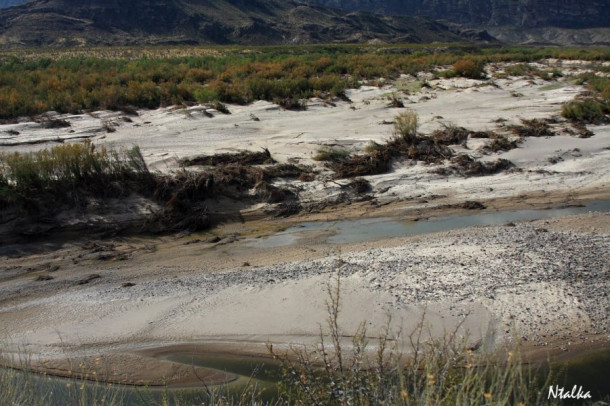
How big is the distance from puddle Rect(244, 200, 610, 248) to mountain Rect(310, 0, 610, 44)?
435 feet

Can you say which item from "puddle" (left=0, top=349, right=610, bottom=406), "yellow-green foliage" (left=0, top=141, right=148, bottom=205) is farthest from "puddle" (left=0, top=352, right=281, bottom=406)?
"yellow-green foliage" (left=0, top=141, right=148, bottom=205)

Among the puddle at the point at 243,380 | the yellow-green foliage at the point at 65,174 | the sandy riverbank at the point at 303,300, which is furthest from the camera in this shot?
the yellow-green foliage at the point at 65,174

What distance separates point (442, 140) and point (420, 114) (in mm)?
3580

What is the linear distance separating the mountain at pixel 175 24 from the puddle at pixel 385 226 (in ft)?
243

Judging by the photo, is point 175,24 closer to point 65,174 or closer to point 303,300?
point 65,174

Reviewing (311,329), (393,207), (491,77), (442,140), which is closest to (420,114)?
(442,140)

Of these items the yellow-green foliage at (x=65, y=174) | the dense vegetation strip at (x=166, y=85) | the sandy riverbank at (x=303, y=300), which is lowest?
the sandy riverbank at (x=303, y=300)

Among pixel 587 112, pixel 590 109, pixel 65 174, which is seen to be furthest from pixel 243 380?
pixel 590 109

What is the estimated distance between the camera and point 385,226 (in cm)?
1138

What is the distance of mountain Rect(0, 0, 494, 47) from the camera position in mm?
81312

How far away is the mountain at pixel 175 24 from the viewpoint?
267ft

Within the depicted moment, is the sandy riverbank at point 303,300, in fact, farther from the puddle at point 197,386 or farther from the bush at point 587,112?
the bush at point 587,112

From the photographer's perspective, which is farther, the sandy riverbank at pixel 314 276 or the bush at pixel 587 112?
the bush at pixel 587 112

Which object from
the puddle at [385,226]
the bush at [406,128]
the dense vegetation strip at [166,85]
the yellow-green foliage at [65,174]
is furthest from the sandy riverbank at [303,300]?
the dense vegetation strip at [166,85]
